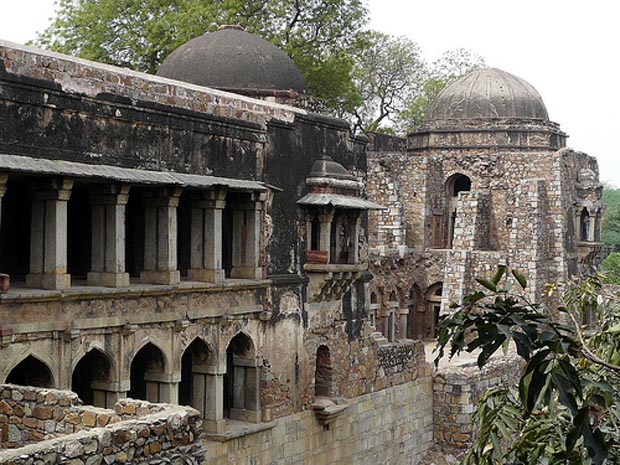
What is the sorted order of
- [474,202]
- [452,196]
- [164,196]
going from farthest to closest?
[452,196] → [474,202] → [164,196]

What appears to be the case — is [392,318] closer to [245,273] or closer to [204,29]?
[204,29]

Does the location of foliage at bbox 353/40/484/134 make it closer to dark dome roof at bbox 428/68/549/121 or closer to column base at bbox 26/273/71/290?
dark dome roof at bbox 428/68/549/121

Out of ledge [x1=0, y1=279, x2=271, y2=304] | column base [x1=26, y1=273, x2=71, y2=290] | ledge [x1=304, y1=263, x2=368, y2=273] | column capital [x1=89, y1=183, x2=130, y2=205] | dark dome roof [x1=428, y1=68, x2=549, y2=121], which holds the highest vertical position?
dark dome roof [x1=428, y1=68, x2=549, y2=121]

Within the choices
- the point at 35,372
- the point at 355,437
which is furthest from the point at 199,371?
the point at 355,437

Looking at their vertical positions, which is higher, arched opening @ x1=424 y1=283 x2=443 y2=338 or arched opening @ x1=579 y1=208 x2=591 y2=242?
arched opening @ x1=579 y1=208 x2=591 y2=242

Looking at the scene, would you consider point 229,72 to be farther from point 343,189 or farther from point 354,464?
point 354,464

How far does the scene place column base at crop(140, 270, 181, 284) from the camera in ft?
45.9

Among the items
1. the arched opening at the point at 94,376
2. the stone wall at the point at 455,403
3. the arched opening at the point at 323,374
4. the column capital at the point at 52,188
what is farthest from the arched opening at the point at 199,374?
the stone wall at the point at 455,403

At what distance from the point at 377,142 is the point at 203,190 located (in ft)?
58.4

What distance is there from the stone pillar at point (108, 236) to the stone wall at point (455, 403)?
9140 millimetres

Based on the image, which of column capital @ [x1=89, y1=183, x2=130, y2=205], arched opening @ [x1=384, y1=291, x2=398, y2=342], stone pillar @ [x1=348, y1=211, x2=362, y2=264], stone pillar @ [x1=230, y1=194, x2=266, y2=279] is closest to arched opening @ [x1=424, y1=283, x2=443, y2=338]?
arched opening @ [x1=384, y1=291, x2=398, y2=342]

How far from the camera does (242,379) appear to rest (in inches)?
626

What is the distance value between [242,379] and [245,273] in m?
1.49

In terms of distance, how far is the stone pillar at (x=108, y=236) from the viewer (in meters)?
13.1
